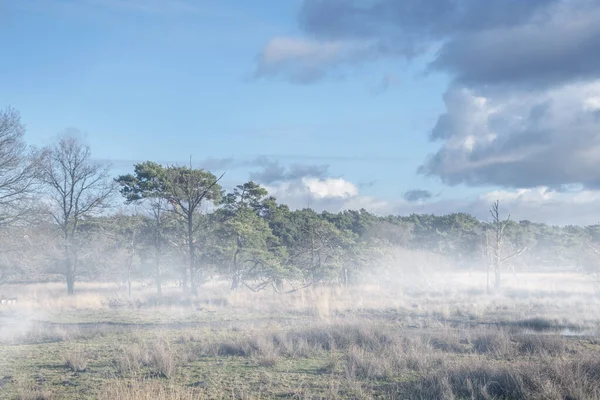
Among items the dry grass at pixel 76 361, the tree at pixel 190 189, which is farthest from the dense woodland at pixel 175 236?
the dry grass at pixel 76 361

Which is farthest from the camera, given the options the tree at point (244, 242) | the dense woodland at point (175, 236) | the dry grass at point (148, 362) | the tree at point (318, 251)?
the tree at point (318, 251)

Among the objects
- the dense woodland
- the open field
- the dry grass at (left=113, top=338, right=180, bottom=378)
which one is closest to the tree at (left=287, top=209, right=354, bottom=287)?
the dense woodland

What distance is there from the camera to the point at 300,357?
12055 millimetres

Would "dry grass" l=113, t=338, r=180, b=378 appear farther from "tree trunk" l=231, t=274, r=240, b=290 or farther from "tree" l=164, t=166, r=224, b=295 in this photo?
"tree trunk" l=231, t=274, r=240, b=290

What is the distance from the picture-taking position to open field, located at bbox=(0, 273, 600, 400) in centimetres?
840

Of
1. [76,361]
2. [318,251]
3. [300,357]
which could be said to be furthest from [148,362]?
[318,251]

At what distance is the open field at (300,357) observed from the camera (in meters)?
8.40

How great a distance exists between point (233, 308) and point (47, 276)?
37900mm

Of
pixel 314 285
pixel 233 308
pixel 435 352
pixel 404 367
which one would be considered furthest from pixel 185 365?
pixel 314 285

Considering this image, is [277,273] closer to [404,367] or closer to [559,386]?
[404,367]

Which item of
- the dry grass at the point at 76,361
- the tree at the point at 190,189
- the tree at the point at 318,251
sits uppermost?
the tree at the point at 190,189

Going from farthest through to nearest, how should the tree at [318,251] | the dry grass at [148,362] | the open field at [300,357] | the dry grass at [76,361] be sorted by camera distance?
the tree at [318,251], the dry grass at [76,361], the dry grass at [148,362], the open field at [300,357]

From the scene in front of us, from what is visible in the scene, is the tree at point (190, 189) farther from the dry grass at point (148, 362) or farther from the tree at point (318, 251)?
the dry grass at point (148, 362)

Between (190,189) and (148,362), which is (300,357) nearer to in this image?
(148,362)
